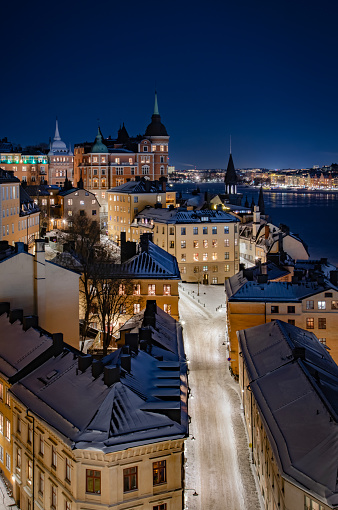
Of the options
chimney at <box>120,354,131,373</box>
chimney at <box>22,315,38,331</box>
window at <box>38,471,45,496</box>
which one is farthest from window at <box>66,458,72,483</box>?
chimney at <box>22,315,38,331</box>

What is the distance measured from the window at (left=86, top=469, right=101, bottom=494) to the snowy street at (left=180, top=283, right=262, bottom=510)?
5108 millimetres

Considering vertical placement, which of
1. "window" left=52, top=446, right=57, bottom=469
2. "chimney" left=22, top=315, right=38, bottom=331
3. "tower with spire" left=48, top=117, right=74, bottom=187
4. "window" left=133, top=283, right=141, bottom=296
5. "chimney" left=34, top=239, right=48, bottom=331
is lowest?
"window" left=52, top=446, right=57, bottom=469

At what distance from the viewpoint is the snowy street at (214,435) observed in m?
20.9

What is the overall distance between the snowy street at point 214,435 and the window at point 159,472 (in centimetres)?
405

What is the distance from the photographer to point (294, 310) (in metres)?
33.5

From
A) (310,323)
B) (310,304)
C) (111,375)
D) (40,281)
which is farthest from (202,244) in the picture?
(111,375)

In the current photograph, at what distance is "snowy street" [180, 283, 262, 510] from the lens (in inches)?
822

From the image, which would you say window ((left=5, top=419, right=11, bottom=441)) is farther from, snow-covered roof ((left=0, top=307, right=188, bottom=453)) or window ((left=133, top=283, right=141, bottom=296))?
window ((left=133, top=283, right=141, bottom=296))

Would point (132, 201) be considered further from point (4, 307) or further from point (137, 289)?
point (4, 307)

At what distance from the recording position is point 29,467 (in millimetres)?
19500

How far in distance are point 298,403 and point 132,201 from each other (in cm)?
5040

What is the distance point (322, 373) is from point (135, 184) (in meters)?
51.4

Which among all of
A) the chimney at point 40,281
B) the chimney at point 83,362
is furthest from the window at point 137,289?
the chimney at point 83,362

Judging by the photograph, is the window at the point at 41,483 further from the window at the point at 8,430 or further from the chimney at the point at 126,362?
the chimney at the point at 126,362
